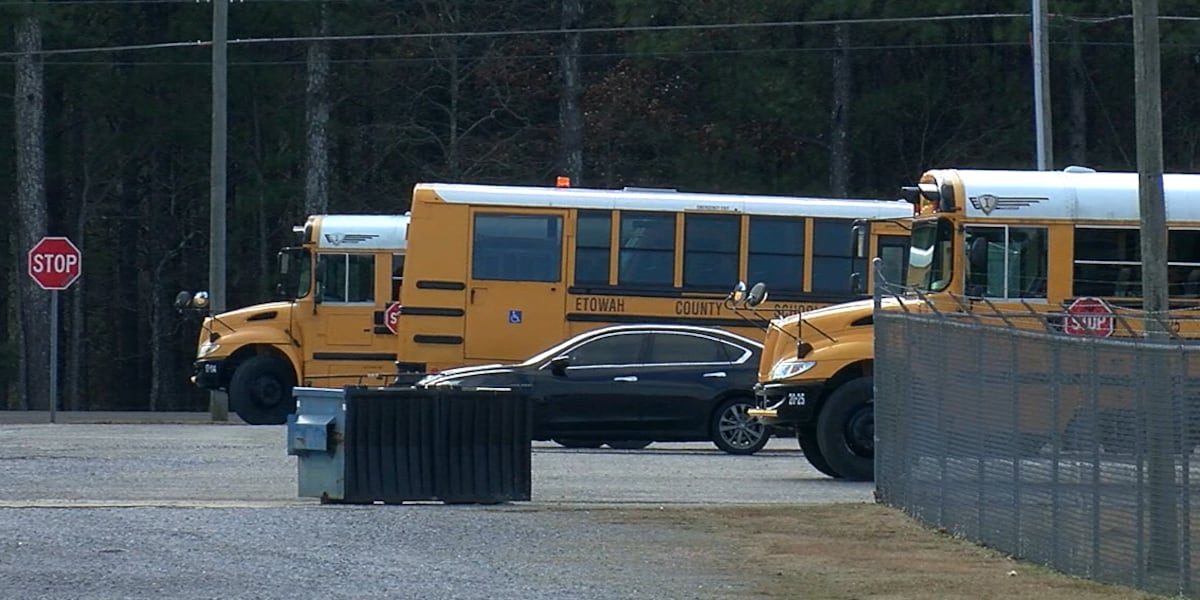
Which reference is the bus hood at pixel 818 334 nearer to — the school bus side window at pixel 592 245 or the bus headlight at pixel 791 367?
the bus headlight at pixel 791 367

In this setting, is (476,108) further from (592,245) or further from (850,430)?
(850,430)

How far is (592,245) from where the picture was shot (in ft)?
84.0

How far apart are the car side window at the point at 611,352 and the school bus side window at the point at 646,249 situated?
374 centimetres

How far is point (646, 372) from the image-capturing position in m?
21.7

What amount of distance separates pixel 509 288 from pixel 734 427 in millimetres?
4890

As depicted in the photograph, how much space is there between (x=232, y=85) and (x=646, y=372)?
2346 centimetres

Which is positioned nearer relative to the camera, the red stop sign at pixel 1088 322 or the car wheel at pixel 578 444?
the red stop sign at pixel 1088 322

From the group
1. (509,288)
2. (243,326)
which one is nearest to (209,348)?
(243,326)

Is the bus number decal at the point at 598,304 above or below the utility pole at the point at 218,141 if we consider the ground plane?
below

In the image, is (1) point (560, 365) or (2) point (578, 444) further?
(2) point (578, 444)

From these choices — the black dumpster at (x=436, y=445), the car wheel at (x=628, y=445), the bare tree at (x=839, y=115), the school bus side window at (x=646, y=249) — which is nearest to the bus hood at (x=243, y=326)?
the school bus side window at (x=646, y=249)

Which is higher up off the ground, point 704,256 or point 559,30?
point 559,30

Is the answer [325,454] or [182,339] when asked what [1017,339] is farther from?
[182,339]

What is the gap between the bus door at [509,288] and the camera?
25.5m
